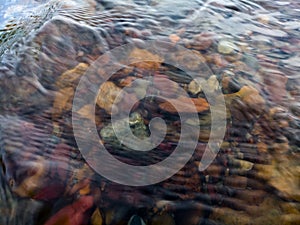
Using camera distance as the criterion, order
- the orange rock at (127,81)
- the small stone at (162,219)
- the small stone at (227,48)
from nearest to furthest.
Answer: the small stone at (162,219) → the orange rock at (127,81) → the small stone at (227,48)

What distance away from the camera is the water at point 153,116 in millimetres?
1367

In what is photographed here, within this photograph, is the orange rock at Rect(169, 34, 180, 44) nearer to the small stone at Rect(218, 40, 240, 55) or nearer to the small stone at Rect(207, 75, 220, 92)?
the small stone at Rect(218, 40, 240, 55)

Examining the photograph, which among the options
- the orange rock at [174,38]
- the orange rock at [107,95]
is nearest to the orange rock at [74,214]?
the orange rock at [107,95]

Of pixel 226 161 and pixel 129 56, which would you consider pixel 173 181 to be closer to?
pixel 226 161

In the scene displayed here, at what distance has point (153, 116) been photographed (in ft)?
5.29

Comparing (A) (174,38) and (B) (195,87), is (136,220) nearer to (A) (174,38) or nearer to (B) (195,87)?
(B) (195,87)

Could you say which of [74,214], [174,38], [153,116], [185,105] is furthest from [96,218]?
[174,38]

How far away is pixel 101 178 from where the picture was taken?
4.69 ft

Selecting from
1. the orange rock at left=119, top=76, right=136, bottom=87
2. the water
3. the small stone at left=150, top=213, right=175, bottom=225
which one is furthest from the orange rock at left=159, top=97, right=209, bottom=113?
the small stone at left=150, top=213, right=175, bottom=225

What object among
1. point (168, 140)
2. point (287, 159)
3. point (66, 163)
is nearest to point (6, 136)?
point (66, 163)

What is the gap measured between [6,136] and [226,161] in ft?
3.42

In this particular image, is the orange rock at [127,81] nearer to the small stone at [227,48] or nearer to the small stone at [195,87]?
the small stone at [195,87]

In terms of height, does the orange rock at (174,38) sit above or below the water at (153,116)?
above

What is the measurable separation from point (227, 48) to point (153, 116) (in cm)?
65
